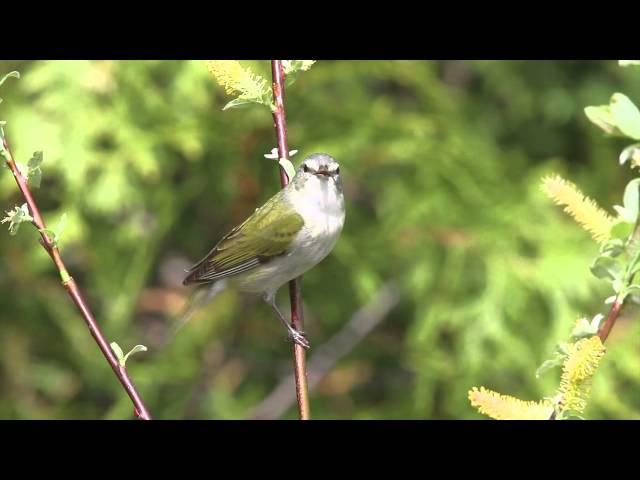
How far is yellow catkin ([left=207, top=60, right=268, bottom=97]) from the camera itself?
5.98ft

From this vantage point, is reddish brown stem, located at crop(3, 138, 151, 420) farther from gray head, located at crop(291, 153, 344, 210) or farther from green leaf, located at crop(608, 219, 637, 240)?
gray head, located at crop(291, 153, 344, 210)

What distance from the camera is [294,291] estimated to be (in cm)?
246

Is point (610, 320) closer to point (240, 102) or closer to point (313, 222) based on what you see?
point (240, 102)

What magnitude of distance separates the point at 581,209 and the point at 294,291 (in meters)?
1.05

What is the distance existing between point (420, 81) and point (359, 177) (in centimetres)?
73

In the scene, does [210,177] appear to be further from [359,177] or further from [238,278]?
[238,278]

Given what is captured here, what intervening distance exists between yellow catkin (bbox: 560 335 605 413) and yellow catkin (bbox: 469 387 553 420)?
0.13 feet

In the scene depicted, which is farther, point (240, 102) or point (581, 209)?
point (240, 102)

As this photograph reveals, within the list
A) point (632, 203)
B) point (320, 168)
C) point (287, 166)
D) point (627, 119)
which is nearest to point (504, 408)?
point (632, 203)

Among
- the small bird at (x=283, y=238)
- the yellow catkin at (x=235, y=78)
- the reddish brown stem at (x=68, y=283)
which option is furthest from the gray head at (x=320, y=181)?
the reddish brown stem at (x=68, y=283)

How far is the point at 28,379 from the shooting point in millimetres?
6188

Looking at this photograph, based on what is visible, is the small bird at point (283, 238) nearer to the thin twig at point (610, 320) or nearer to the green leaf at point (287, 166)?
the green leaf at point (287, 166)

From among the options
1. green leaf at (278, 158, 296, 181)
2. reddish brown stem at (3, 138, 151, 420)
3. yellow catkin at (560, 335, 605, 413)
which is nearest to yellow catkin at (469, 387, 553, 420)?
yellow catkin at (560, 335, 605, 413)

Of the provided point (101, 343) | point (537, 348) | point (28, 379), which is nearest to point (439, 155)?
point (537, 348)
